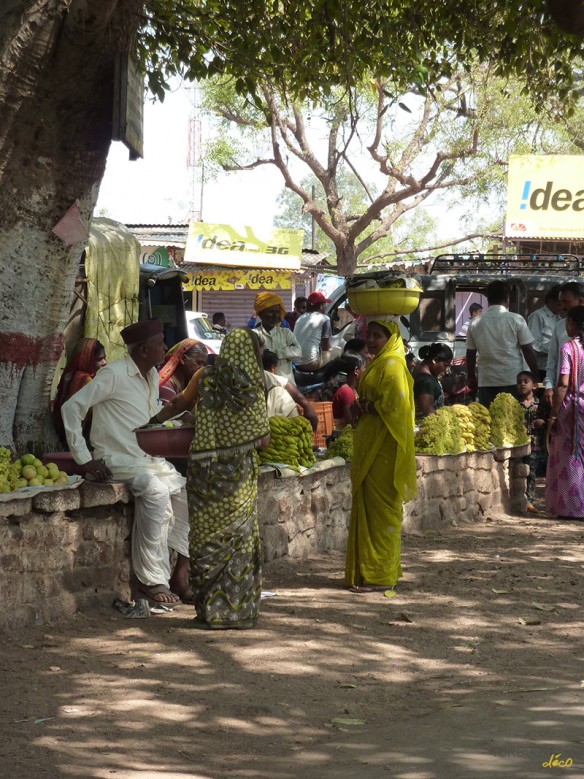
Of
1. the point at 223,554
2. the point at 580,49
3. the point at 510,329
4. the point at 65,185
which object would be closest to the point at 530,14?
the point at 580,49

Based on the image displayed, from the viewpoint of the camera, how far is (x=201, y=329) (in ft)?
70.7

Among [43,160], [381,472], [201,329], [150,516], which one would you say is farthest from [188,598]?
[201,329]

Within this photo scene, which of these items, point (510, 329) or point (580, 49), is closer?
point (580, 49)

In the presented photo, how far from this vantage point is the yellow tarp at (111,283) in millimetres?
11516

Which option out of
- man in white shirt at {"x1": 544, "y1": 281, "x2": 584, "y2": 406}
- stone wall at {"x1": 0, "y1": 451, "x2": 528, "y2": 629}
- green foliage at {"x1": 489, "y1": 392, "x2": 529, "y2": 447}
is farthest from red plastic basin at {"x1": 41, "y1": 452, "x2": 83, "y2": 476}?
green foliage at {"x1": 489, "y1": 392, "x2": 529, "y2": 447}

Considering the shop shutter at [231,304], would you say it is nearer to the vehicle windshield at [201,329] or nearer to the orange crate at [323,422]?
the vehicle windshield at [201,329]

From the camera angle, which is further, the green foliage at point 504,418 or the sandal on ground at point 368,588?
the green foliage at point 504,418

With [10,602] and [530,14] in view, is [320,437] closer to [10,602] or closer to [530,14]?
[530,14]

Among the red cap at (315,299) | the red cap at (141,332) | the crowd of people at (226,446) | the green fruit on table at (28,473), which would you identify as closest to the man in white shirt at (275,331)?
the crowd of people at (226,446)

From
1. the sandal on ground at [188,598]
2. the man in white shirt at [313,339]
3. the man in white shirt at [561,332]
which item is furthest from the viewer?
the man in white shirt at [313,339]

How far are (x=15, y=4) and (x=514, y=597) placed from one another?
4.92 meters

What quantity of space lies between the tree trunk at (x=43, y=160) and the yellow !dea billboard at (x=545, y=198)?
18.8 meters

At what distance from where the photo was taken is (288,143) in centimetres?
2806

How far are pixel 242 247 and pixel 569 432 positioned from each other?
54.8 ft
